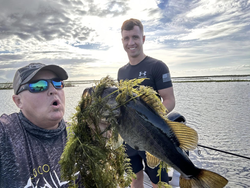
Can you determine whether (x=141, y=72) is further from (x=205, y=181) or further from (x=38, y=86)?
(x=205, y=181)

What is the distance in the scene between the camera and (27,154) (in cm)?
204

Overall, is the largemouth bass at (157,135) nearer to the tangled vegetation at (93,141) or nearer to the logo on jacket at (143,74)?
the tangled vegetation at (93,141)

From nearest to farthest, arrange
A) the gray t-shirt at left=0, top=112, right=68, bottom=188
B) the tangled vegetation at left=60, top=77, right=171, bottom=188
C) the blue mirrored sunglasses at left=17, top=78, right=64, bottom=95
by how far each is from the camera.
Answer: the tangled vegetation at left=60, top=77, right=171, bottom=188 → the gray t-shirt at left=0, top=112, right=68, bottom=188 → the blue mirrored sunglasses at left=17, top=78, right=64, bottom=95

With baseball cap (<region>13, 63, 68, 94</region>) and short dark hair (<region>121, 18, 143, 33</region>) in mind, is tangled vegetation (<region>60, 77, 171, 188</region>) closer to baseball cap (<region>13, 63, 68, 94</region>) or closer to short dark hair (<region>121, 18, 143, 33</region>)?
baseball cap (<region>13, 63, 68, 94</region>)

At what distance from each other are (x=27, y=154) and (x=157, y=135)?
65.6 inches

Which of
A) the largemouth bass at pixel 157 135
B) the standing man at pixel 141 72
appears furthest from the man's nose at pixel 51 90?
the standing man at pixel 141 72

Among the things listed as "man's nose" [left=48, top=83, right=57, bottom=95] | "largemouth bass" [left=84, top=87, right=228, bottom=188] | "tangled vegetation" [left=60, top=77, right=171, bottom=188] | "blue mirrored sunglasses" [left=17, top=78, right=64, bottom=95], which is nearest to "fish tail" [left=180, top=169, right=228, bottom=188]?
"largemouth bass" [left=84, top=87, right=228, bottom=188]

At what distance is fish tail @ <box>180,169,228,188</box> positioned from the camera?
192 cm

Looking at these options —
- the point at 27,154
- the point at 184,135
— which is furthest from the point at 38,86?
the point at 184,135

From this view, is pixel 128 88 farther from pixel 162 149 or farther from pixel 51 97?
pixel 51 97

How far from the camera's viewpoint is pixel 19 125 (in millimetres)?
2131

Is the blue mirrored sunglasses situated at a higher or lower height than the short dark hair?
lower

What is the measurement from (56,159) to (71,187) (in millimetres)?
577

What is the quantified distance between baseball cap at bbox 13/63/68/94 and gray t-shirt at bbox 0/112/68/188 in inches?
18.4
